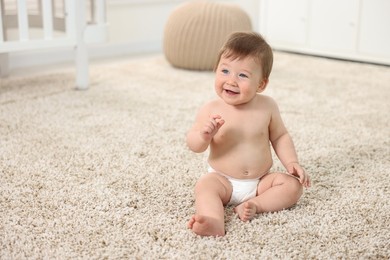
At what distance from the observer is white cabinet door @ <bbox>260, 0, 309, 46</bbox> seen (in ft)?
9.45

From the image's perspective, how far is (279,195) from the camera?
953 mm

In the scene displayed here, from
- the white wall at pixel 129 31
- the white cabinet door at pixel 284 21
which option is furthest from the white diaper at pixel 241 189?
the white cabinet door at pixel 284 21

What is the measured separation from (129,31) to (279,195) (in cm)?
216

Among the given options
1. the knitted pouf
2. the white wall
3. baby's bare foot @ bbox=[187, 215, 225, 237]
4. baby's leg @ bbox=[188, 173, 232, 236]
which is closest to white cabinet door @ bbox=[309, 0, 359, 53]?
the knitted pouf

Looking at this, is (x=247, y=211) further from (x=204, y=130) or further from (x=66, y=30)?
(x=66, y=30)

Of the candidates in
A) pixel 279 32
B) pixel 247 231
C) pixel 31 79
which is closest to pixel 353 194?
pixel 247 231

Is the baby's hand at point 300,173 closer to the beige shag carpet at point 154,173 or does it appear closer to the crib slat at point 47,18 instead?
the beige shag carpet at point 154,173

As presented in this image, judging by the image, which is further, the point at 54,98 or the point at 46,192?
the point at 54,98

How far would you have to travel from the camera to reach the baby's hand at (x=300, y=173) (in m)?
0.95

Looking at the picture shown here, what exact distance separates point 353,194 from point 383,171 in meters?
0.17

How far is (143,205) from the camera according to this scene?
3.21 feet

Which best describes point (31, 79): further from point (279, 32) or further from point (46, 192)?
point (279, 32)

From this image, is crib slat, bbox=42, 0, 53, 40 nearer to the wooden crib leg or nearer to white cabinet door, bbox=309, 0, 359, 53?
the wooden crib leg

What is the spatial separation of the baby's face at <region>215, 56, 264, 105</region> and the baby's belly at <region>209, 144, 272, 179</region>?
100mm
